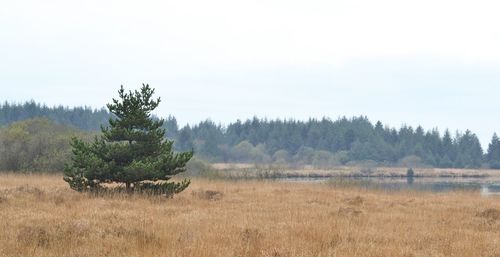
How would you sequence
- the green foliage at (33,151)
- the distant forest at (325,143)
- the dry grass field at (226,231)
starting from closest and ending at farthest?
the dry grass field at (226,231)
the green foliage at (33,151)
the distant forest at (325,143)

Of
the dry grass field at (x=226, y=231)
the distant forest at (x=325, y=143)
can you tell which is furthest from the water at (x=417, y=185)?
the distant forest at (x=325, y=143)

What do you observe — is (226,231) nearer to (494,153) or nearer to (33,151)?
(33,151)

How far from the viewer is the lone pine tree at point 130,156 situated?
1712cm

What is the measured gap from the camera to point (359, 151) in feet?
432

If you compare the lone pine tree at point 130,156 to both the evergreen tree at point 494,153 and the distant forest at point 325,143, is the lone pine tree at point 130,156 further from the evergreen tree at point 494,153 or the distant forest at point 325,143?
the evergreen tree at point 494,153

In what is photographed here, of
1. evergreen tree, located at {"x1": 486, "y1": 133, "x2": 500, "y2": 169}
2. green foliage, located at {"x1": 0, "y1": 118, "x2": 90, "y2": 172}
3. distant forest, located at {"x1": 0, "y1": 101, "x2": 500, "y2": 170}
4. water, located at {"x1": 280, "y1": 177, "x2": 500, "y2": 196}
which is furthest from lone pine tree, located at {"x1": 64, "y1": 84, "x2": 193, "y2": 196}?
evergreen tree, located at {"x1": 486, "y1": 133, "x2": 500, "y2": 169}

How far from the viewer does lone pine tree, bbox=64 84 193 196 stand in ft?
56.2

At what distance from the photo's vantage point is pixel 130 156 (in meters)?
17.7

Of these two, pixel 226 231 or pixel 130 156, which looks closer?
pixel 226 231

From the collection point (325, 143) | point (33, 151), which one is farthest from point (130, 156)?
point (325, 143)

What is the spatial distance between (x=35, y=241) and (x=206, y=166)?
151ft

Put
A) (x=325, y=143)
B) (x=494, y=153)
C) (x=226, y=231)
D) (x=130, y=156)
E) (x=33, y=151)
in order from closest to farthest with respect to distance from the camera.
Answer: (x=226, y=231)
(x=130, y=156)
(x=33, y=151)
(x=494, y=153)
(x=325, y=143)

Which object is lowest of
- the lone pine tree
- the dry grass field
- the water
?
the water

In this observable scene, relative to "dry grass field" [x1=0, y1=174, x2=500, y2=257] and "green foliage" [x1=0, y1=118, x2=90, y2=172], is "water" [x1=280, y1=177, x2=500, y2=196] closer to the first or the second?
"dry grass field" [x1=0, y1=174, x2=500, y2=257]
